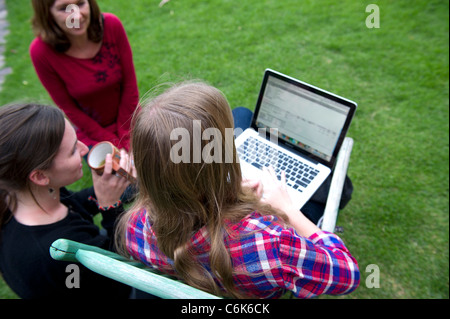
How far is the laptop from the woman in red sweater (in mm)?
888

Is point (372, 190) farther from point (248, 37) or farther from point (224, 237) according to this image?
point (248, 37)

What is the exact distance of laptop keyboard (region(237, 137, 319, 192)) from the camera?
1.52 metres

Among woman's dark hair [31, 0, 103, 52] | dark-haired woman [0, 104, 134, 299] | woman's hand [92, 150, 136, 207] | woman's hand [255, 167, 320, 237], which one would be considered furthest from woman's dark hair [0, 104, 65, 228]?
woman's hand [255, 167, 320, 237]

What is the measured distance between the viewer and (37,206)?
125 cm

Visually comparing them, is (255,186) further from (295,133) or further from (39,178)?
(39,178)

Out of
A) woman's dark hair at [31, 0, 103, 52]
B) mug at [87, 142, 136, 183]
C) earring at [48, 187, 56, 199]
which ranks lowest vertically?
earring at [48, 187, 56, 199]

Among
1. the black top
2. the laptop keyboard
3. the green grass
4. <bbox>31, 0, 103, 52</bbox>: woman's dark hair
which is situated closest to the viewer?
the black top

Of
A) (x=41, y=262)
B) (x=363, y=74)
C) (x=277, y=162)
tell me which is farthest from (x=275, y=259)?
(x=363, y=74)

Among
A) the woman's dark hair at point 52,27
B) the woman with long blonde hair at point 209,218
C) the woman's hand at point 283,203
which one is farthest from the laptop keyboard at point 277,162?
the woman's dark hair at point 52,27

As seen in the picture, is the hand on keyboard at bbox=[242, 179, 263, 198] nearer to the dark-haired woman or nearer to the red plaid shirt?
the red plaid shirt

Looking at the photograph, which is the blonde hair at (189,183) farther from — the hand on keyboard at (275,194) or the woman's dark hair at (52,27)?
the woman's dark hair at (52,27)

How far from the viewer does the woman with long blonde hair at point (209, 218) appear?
34.4 inches

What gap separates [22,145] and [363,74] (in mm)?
3277

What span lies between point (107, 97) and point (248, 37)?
86.6 inches
